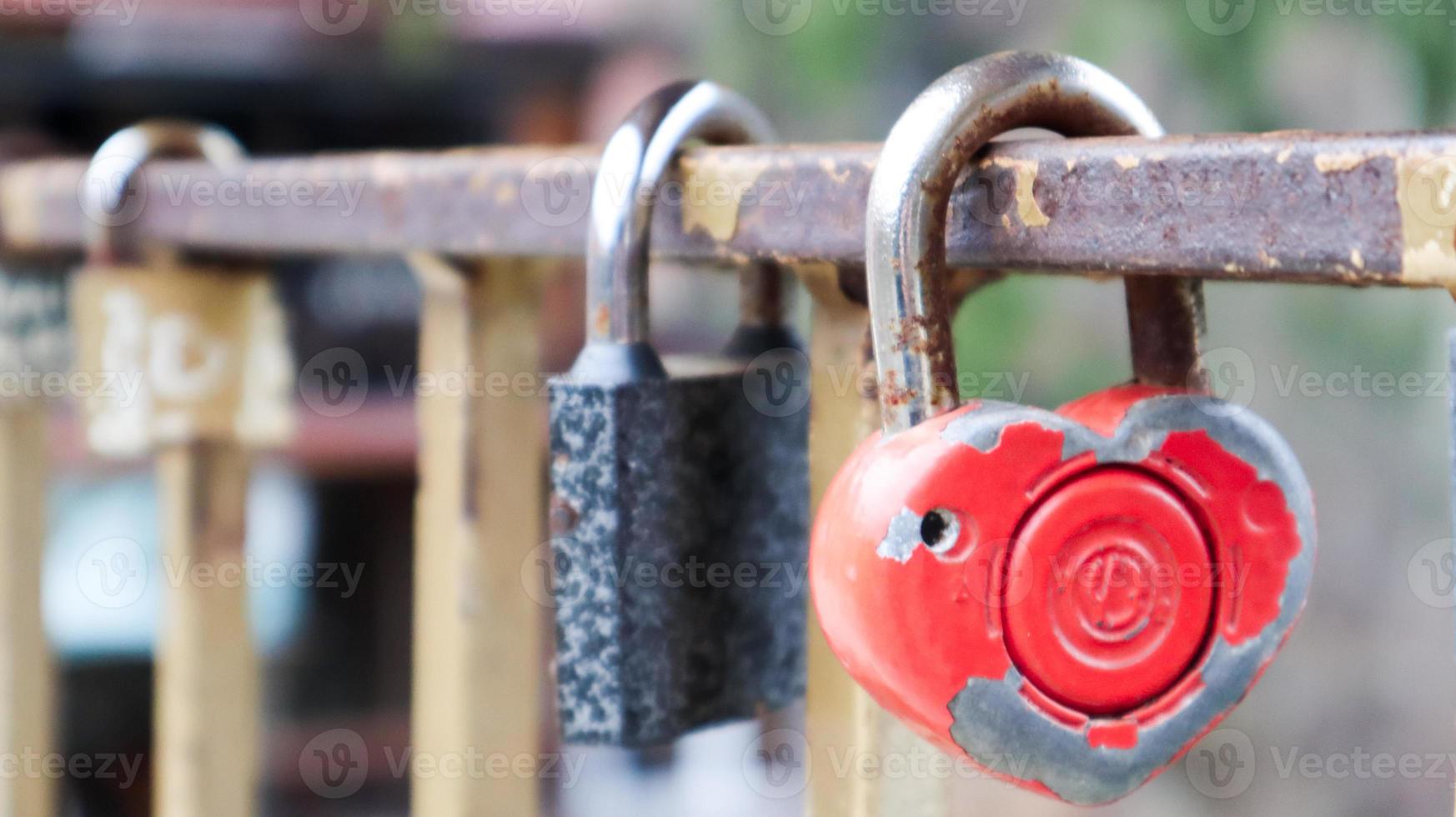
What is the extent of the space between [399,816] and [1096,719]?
97.2 inches

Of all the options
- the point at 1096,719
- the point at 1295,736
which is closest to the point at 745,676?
the point at 1096,719

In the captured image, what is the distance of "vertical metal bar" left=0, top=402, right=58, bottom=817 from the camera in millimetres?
866

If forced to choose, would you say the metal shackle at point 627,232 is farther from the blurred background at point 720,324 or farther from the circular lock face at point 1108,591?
the blurred background at point 720,324

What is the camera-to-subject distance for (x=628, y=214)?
43cm

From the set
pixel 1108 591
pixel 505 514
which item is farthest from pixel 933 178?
pixel 505 514

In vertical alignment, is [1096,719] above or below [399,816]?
above

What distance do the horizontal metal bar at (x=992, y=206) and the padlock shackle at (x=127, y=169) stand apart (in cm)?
5

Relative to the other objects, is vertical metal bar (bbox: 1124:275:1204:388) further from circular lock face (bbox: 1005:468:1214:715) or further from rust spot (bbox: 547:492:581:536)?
rust spot (bbox: 547:492:581:536)

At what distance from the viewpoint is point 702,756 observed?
106 inches

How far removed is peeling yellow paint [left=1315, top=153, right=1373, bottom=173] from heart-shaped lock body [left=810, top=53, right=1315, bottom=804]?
50mm

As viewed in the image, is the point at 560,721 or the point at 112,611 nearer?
the point at 560,721

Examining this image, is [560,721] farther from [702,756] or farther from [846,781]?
[702,756]

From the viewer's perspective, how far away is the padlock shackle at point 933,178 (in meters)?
0.34

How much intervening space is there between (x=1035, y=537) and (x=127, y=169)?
0.53 meters
